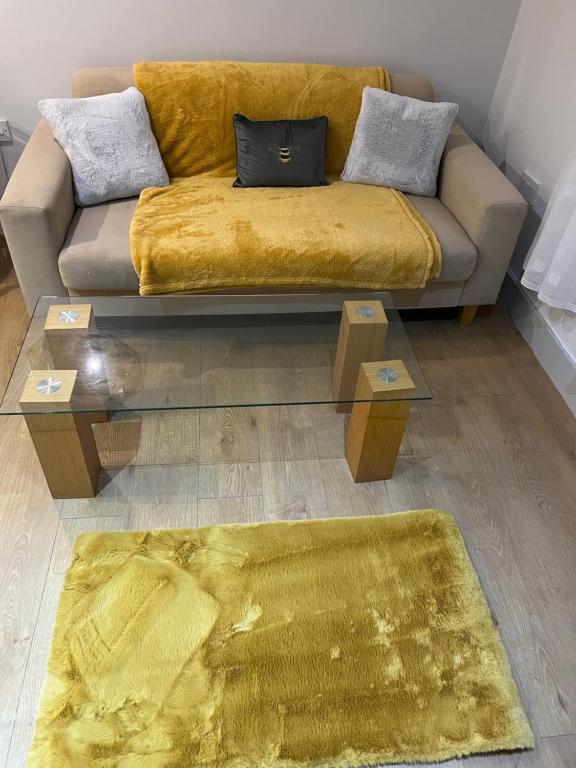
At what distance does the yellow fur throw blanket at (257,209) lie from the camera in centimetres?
205

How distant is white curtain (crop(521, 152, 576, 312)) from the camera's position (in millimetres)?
1921

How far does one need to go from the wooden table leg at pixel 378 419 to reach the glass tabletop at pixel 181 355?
1 centimetres

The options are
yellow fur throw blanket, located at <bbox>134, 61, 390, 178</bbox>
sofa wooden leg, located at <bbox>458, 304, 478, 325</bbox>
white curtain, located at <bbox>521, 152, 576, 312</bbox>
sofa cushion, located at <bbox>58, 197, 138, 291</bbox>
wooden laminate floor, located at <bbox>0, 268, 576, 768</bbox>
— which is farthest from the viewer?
sofa wooden leg, located at <bbox>458, 304, 478, 325</bbox>

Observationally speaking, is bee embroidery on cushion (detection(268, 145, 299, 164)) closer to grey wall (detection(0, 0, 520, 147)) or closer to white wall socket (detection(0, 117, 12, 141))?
grey wall (detection(0, 0, 520, 147))

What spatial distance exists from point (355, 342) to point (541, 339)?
1027 millimetres

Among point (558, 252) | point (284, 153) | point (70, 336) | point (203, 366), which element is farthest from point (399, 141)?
point (70, 336)

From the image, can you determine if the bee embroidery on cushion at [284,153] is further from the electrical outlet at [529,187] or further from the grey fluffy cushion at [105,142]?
the electrical outlet at [529,187]

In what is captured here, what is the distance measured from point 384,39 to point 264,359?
172 centimetres

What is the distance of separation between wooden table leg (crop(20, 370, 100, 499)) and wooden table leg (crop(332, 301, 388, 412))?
702 millimetres

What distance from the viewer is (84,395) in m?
1.51

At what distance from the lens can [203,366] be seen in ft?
5.43

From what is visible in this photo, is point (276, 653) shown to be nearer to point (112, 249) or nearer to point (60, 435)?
point (60, 435)

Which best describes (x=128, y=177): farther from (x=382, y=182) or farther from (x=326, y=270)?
(x=382, y=182)

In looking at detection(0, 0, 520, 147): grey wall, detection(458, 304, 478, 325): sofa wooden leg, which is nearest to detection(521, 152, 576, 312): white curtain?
detection(458, 304, 478, 325): sofa wooden leg
